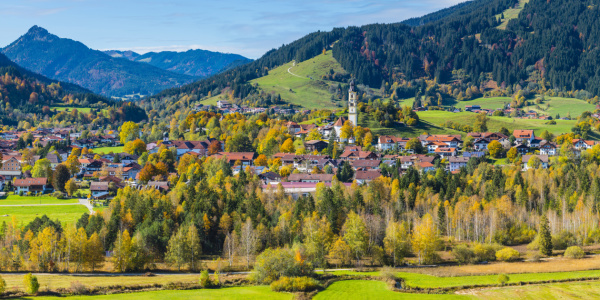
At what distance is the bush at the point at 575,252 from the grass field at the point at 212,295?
32.3m

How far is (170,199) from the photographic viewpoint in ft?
227

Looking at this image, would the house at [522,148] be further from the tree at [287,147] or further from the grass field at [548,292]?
the grass field at [548,292]

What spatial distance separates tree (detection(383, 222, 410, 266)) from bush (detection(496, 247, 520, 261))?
9.64 m

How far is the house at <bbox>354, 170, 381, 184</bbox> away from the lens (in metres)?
83.1

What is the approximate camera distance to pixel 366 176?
8400 cm

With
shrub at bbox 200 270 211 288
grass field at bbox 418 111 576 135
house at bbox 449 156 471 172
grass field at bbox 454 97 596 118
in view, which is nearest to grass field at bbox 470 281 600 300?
shrub at bbox 200 270 211 288

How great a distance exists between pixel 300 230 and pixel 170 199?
57.6 feet

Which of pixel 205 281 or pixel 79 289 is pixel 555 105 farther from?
pixel 79 289

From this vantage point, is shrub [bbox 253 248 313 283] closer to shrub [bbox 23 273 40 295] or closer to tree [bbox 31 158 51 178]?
shrub [bbox 23 273 40 295]

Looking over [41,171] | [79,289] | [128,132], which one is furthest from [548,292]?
[128,132]

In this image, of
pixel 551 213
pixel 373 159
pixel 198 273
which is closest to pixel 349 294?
pixel 198 273

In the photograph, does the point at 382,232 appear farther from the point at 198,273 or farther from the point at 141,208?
the point at 141,208

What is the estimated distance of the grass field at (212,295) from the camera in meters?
43.6

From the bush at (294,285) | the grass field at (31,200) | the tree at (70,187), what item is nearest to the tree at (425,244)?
the bush at (294,285)
